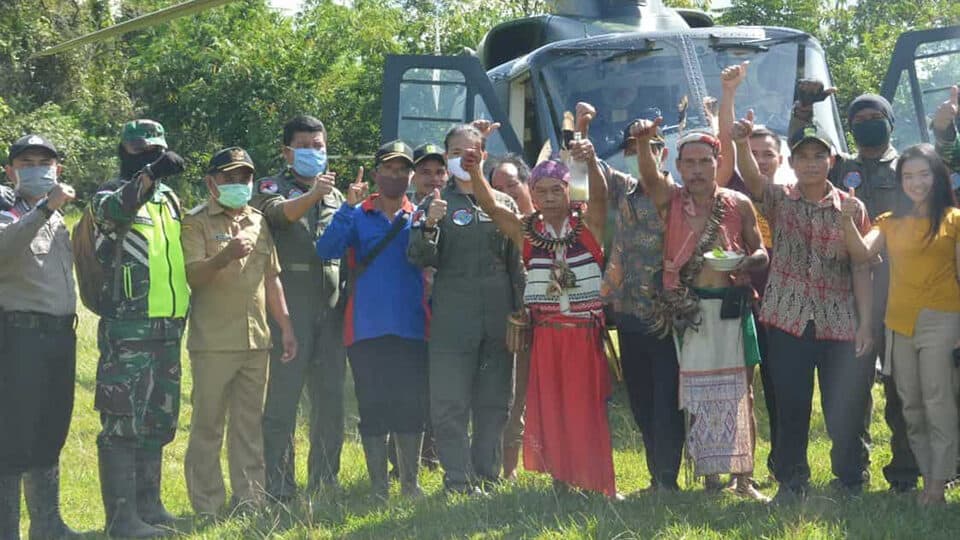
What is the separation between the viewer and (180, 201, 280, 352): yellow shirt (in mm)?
6527

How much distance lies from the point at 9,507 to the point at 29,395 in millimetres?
524

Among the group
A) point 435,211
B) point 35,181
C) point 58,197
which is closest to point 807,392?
point 435,211

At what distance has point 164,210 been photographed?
254 inches

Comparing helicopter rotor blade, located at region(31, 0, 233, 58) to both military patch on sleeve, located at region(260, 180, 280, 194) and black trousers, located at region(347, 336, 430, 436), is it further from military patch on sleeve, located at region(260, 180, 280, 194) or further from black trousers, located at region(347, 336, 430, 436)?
black trousers, located at region(347, 336, 430, 436)

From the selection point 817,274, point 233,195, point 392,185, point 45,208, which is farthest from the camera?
point 392,185

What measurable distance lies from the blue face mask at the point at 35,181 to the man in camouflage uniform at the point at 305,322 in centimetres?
114

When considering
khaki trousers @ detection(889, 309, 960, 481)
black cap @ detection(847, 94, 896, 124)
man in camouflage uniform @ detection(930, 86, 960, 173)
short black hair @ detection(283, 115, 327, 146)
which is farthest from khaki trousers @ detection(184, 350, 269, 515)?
man in camouflage uniform @ detection(930, 86, 960, 173)

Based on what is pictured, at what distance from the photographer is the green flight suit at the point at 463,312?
6520 mm

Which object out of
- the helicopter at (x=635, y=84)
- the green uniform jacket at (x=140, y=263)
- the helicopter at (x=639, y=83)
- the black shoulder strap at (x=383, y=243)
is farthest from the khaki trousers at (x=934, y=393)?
the green uniform jacket at (x=140, y=263)

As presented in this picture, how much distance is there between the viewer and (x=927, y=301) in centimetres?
595

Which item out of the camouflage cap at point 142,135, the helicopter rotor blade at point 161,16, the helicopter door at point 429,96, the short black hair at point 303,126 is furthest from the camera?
the helicopter door at point 429,96

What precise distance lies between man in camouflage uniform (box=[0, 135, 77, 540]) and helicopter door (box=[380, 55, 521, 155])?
362 centimetres

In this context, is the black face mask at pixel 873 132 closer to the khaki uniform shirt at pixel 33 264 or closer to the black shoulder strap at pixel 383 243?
the black shoulder strap at pixel 383 243

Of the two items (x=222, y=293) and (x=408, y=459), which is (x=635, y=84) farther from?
(x=222, y=293)
